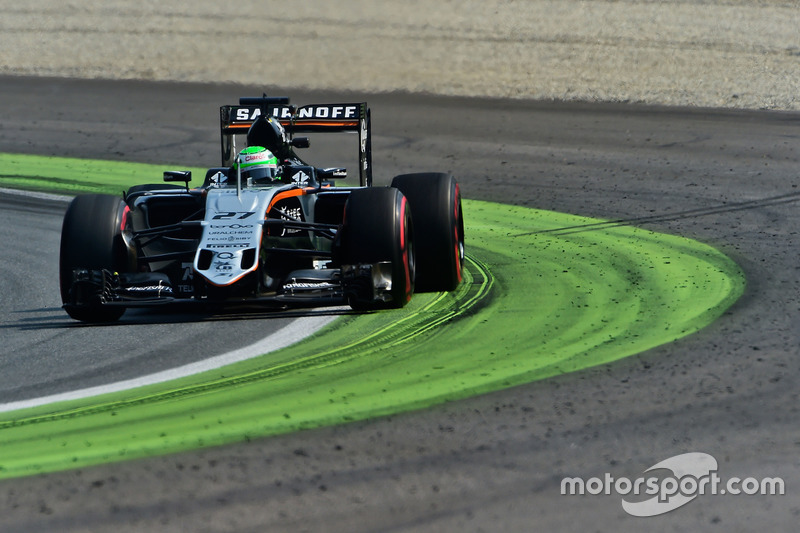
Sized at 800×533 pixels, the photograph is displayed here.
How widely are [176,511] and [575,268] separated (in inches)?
244

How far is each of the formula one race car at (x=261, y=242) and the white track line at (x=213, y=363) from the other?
203mm

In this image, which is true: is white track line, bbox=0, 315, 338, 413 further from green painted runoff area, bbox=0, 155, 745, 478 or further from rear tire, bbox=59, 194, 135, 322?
rear tire, bbox=59, 194, 135, 322

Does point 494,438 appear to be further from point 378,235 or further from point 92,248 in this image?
point 92,248

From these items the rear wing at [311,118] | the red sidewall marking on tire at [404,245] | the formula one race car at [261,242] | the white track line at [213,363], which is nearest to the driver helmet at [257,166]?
the formula one race car at [261,242]

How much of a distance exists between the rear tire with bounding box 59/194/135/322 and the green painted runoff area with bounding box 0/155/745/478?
1.74 metres

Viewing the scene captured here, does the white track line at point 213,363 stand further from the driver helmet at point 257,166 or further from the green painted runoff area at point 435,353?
the driver helmet at point 257,166

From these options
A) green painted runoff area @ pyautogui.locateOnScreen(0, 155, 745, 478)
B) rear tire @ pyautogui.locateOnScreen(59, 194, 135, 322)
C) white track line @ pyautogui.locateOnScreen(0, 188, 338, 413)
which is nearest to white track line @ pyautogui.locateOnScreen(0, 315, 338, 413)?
white track line @ pyautogui.locateOnScreen(0, 188, 338, 413)

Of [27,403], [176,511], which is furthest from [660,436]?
[27,403]

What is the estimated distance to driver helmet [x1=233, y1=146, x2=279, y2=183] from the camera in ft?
33.8

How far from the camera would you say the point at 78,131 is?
66.5 ft

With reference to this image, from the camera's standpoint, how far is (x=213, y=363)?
26.1 ft

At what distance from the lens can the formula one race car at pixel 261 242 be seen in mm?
8914

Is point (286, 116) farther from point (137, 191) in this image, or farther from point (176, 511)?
point (176, 511)

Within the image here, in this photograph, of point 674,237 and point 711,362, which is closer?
point 711,362
